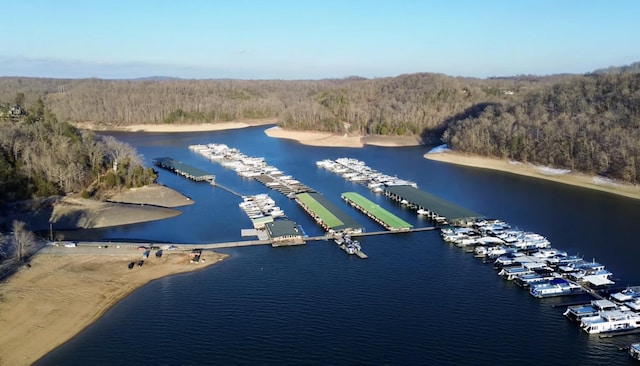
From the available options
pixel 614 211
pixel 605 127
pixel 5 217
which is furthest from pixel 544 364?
pixel 605 127

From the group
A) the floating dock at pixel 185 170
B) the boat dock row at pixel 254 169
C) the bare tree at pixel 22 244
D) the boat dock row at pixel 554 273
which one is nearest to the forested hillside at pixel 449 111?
the floating dock at pixel 185 170

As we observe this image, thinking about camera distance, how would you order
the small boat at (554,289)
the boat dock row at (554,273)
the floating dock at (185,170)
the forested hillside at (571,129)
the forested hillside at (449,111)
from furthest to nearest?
the forested hillside at (449,111) < the floating dock at (185,170) < the forested hillside at (571,129) < the small boat at (554,289) < the boat dock row at (554,273)

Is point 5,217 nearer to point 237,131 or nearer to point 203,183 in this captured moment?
point 203,183

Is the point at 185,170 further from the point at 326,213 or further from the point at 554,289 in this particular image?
the point at 554,289

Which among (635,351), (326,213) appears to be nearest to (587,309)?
(635,351)

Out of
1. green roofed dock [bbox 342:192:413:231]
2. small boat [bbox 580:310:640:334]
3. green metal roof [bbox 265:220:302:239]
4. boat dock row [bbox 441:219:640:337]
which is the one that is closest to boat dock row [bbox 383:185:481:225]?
boat dock row [bbox 441:219:640:337]

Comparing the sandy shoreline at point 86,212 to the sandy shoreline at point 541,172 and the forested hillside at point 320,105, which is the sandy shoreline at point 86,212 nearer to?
the sandy shoreline at point 541,172

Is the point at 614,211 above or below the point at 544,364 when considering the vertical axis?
above
